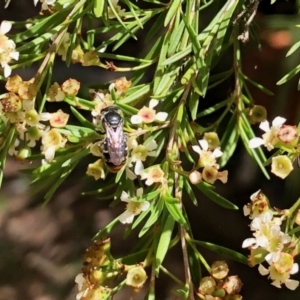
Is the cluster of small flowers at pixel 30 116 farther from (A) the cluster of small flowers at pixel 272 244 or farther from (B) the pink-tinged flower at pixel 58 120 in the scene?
(A) the cluster of small flowers at pixel 272 244

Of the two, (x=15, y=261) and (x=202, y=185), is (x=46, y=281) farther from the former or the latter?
(x=202, y=185)

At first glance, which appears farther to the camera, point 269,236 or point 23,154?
point 23,154

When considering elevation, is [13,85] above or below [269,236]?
above

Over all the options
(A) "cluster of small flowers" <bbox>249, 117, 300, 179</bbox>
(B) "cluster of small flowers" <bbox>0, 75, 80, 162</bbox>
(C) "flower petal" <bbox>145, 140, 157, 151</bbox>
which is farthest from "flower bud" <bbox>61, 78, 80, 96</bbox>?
(A) "cluster of small flowers" <bbox>249, 117, 300, 179</bbox>

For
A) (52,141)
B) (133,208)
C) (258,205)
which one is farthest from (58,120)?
(258,205)

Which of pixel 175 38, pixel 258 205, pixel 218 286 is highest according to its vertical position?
pixel 175 38

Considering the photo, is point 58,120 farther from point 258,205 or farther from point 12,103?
point 258,205

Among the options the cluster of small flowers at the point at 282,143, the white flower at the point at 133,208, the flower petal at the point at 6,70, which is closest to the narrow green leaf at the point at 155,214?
the white flower at the point at 133,208
